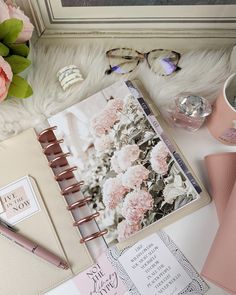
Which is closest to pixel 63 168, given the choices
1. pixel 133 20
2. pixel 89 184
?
pixel 89 184

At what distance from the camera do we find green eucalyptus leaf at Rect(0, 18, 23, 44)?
47 cm

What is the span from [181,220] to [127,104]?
0.63 ft

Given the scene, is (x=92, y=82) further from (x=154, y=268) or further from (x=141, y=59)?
(x=154, y=268)

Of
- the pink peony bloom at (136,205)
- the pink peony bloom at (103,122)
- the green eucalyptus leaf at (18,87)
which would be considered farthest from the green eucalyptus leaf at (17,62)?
the pink peony bloom at (136,205)

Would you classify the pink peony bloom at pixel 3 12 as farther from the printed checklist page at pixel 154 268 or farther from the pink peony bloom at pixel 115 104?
the printed checklist page at pixel 154 268

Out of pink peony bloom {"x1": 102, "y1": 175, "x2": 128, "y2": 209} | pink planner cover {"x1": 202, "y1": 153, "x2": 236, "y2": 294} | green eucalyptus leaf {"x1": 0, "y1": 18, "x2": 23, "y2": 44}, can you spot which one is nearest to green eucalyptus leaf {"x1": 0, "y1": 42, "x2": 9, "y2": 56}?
green eucalyptus leaf {"x1": 0, "y1": 18, "x2": 23, "y2": 44}

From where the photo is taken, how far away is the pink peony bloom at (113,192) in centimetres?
50

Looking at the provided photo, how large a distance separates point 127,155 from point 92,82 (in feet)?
0.49

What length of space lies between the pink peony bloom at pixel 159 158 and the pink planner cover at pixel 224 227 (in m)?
0.07

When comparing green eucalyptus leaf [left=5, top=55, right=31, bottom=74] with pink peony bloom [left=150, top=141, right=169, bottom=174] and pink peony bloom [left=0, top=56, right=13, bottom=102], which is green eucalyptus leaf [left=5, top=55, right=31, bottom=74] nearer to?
pink peony bloom [left=0, top=56, right=13, bottom=102]

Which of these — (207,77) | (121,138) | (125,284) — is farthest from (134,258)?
(207,77)

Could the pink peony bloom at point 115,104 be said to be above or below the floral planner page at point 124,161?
above

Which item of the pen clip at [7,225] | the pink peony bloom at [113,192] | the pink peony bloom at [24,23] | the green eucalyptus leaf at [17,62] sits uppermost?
the pink peony bloom at [24,23]

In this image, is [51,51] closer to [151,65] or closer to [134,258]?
[151,65]
